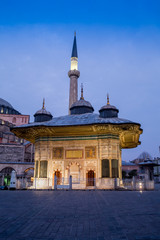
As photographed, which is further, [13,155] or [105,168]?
[13,155]

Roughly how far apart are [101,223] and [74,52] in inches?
2033

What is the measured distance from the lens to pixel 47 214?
605cm

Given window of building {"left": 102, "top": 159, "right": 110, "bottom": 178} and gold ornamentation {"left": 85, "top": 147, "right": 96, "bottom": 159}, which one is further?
gold ornamentation {"left": 85, "top": 147, "right": 96, "bottom": 159}

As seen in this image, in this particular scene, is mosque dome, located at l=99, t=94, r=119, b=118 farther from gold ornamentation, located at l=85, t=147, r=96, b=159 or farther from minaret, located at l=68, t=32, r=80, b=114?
minaret, located at l=68, t=32, r=80, b=114

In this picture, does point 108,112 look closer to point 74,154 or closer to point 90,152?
point 90,152

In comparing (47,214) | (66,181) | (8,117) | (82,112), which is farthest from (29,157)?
(47,214)

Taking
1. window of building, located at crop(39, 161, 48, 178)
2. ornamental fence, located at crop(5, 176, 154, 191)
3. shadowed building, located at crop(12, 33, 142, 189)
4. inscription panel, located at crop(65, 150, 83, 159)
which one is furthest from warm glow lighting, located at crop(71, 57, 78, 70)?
ornamental fence, located at crop(5, 176, 154, 191)

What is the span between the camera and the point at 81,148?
2153 centimetres

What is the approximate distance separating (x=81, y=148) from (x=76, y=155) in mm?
933

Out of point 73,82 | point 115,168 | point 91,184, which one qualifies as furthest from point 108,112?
point 73,82

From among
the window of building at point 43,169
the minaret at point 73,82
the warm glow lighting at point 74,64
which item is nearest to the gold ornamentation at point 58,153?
the window of building at point 43,169

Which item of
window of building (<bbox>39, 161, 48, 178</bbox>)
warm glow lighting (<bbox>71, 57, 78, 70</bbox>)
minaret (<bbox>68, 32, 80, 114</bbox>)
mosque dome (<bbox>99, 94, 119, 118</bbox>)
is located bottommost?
window of building (<bbox>39, 161, 48, 178</bbox>)

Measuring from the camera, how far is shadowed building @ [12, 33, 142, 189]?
1992 cm

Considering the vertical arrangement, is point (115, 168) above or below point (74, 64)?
below
